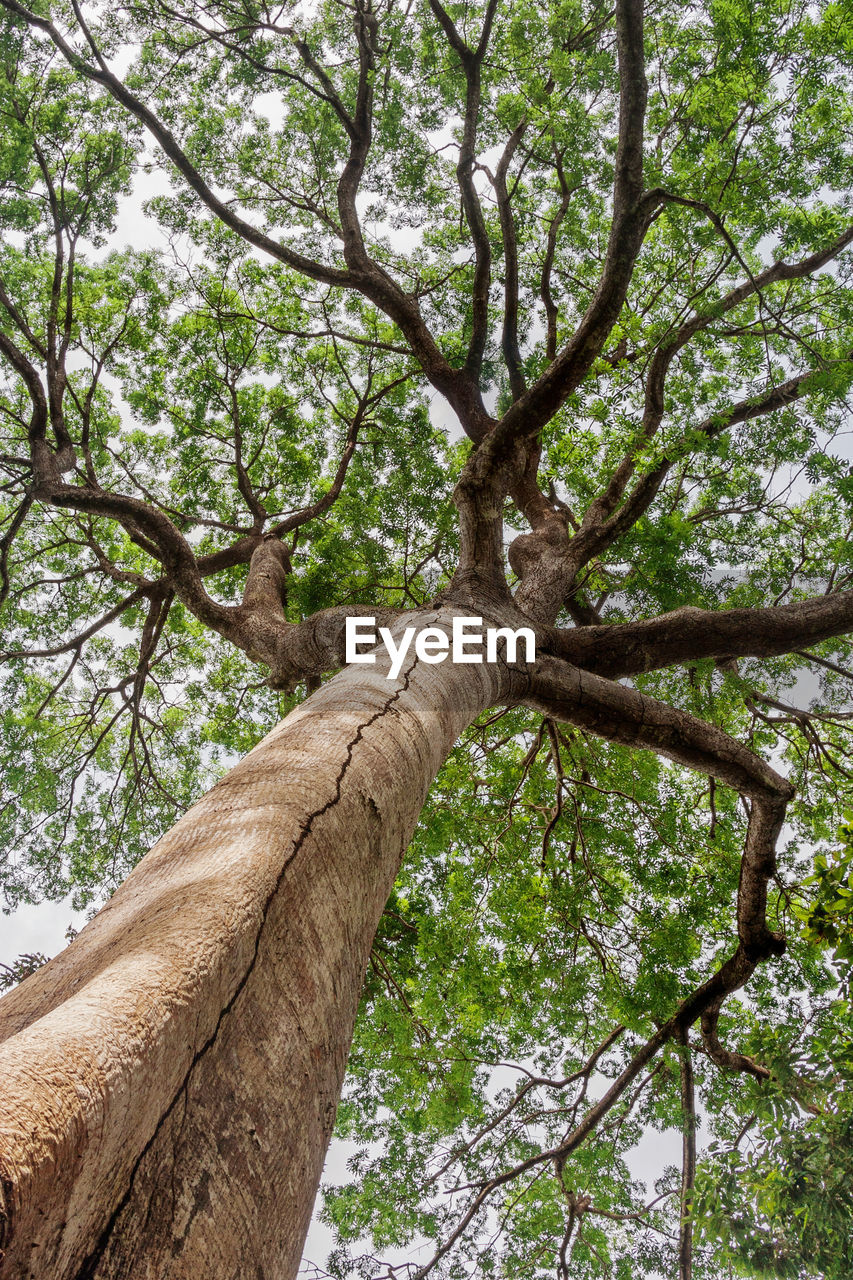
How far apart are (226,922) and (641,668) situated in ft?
12.5

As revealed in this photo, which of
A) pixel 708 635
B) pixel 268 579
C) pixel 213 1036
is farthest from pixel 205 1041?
pixel 268 579

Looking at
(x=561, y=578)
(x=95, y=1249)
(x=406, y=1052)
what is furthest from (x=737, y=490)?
(x=95, y=1249)

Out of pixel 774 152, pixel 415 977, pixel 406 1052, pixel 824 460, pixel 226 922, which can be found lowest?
pixel 226 922

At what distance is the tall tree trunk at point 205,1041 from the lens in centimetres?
83

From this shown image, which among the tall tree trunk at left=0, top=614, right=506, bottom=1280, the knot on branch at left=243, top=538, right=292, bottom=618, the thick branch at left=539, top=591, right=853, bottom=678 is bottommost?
the tall tree trunk at left=0, top=614, right=506, bottom=1280

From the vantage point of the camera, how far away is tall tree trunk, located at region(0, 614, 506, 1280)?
83 centimetres

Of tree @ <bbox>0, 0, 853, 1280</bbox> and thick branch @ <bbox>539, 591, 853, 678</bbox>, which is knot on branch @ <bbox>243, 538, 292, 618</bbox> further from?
thick branch @ <bbox>539, 591, 853, 678</bbox>

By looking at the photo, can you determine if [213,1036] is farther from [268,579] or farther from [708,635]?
[268,579]

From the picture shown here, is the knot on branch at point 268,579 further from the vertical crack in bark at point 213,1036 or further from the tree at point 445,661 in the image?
the vertical crack in bark at point 213,1036

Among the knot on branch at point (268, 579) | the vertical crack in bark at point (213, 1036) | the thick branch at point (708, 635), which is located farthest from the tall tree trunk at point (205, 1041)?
the knot on branch at point (268, 579)

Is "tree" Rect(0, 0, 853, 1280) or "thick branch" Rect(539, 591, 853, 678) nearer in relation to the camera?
"tree" Rect(0, 0, 853, 1280)

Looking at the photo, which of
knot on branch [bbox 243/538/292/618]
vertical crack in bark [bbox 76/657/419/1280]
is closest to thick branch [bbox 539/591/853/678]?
knot on branch [bbox 243/538/292/618]

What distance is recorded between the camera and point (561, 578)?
200 inches

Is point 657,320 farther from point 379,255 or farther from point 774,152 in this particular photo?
point 379,255
